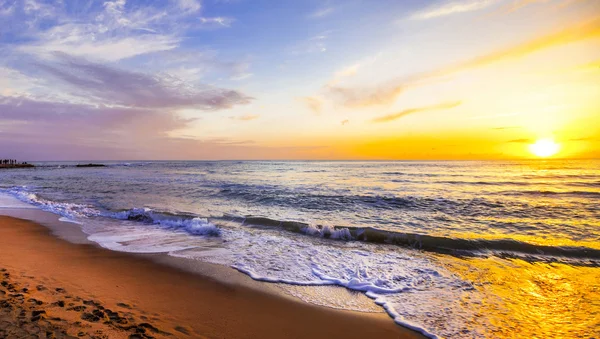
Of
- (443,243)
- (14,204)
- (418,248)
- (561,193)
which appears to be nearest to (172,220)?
(418,248)

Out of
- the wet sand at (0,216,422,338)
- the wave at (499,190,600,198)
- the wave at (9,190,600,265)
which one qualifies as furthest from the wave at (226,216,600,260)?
the wave at (499,190,600,198)

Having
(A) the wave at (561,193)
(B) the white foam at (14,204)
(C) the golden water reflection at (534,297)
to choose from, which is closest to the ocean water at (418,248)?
(C) the golden water reflection at (534,297)

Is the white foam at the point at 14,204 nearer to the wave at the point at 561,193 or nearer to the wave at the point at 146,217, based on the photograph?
the wave at the point at 146,217

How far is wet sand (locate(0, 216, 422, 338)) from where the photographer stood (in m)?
3.57

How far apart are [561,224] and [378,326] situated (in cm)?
1156

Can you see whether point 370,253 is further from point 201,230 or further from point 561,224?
point 561,224

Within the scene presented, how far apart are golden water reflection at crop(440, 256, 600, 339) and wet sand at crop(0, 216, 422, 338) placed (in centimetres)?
159

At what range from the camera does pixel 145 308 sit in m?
4.28

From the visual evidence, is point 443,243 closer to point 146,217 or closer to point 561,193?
point 146,217

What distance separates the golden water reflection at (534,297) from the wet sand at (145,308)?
1.59 m

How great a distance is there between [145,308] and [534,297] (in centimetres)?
660

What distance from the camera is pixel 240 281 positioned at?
18.9 feet

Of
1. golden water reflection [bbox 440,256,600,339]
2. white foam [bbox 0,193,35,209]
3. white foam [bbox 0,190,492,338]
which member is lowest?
white foam [bbox 0,193,35,209]

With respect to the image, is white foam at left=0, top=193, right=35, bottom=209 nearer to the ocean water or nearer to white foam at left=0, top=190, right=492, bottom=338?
the ocean water
